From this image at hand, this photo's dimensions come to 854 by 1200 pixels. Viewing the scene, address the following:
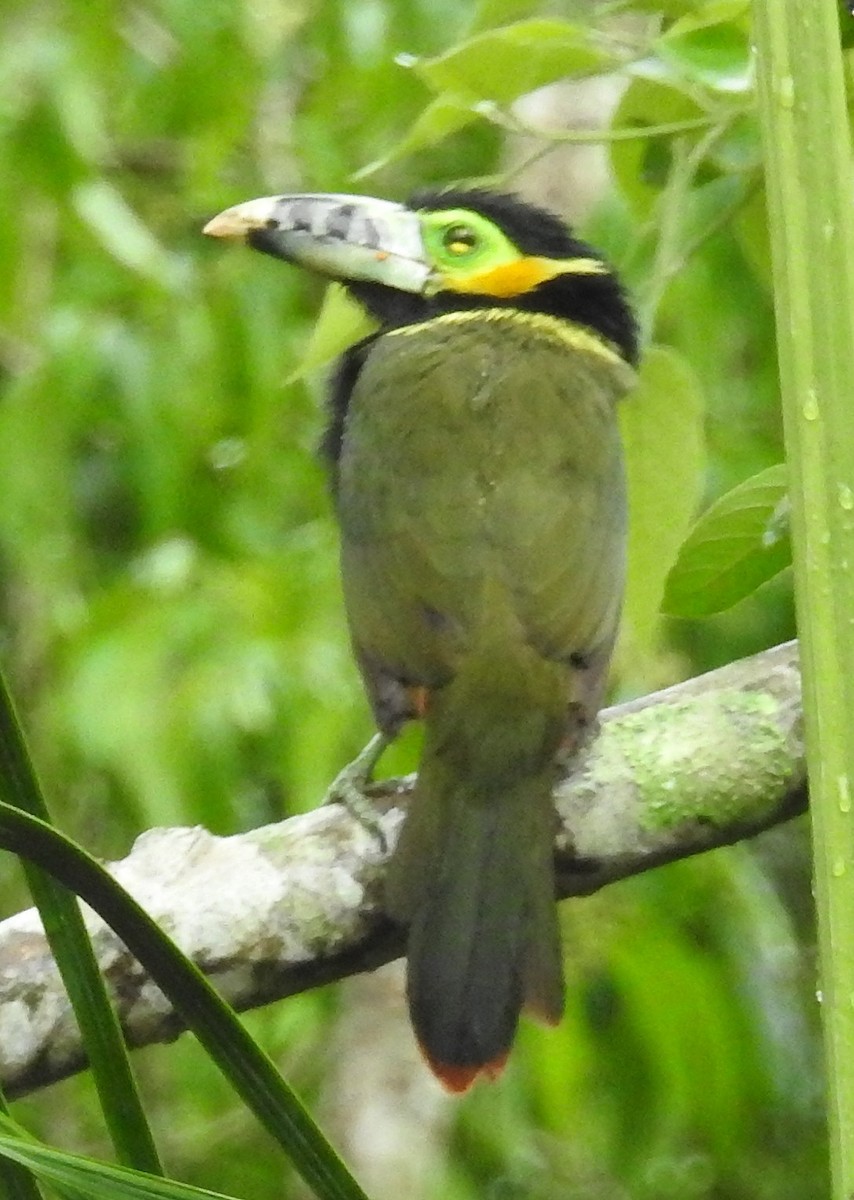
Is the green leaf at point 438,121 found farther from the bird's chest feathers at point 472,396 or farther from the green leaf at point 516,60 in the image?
the bird's chest feathers at point 472,396

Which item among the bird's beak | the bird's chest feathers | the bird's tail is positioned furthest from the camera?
the bird's beak

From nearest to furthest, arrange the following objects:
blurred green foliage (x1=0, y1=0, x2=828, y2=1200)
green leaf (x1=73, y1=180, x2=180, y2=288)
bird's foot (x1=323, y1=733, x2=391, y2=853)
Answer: bird's foot (x1=323, y1=733, x2=391, y2=853), blurred green foliage (x1=0, y1=0, x2=828, y2=1200), green leaf (x1=73, y1=180, x2=180, y2=288)

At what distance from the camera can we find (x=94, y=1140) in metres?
3.70

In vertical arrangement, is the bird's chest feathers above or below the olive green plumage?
above

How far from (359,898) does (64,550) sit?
176cm

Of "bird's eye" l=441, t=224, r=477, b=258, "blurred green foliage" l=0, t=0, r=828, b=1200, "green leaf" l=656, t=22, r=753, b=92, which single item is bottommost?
"blurred green foliage" l=0, t=0, r=828, b=1200

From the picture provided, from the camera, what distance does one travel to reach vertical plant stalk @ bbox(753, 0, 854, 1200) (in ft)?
2.49

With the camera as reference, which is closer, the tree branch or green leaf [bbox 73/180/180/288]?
the tree branch

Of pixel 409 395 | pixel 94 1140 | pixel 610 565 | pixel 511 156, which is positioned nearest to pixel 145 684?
pixel 409 395

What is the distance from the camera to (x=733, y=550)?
54.1 inches

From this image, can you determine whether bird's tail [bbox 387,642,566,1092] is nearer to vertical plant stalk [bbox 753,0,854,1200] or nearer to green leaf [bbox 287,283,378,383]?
green leaf [bbox 287,283,378,383]

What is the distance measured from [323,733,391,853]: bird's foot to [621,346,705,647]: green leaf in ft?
0.91

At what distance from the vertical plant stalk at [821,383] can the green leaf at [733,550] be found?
0.52 m

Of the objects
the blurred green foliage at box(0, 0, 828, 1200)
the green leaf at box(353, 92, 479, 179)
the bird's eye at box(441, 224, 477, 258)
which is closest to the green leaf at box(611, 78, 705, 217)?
→ the blurred green foliage at box(0, 0, 828, 1200)
